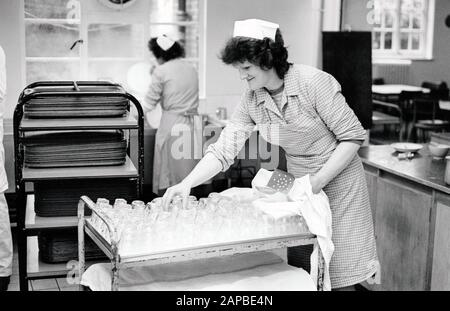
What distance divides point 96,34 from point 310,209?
4.32 meters

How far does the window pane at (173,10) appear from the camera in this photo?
6570 millimetres

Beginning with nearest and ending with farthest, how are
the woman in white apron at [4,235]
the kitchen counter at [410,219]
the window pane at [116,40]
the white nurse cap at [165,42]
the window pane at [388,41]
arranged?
the kitchen counter at [410,219]
the woman in white apron at [4,235]
the white nurse cap at [165,42]
the window pane at [116,40]
the window pane at [388,41]

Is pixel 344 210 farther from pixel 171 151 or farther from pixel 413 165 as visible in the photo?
pixel 171 151

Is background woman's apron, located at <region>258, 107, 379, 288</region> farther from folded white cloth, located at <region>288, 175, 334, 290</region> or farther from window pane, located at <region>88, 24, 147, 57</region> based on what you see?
window pane, located at <region>88, 24, 147, 57</region>

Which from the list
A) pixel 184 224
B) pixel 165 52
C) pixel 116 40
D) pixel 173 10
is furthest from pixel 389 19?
pixel 184 224

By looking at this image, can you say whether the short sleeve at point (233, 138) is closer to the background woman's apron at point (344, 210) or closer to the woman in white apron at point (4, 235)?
the background woman's apron at point (344, 210)

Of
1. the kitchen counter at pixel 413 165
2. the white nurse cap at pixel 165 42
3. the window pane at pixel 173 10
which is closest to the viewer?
the kitchen counter at pixel 413 165

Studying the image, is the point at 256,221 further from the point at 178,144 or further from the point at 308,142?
the point at 178,144

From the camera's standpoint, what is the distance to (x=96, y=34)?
21.0 feet

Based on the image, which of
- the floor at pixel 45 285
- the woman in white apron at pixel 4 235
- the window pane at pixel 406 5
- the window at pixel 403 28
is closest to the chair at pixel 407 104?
the window at pixel 403 28

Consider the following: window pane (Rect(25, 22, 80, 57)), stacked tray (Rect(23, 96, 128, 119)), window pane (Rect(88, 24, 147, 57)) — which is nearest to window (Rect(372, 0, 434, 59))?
window pane (Rect(88, 24, 147, 57))

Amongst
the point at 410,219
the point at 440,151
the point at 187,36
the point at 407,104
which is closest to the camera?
the point at 410,219

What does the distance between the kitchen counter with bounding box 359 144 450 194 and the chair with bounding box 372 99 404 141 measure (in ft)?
12.0

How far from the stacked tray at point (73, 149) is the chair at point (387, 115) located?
17.9ft
